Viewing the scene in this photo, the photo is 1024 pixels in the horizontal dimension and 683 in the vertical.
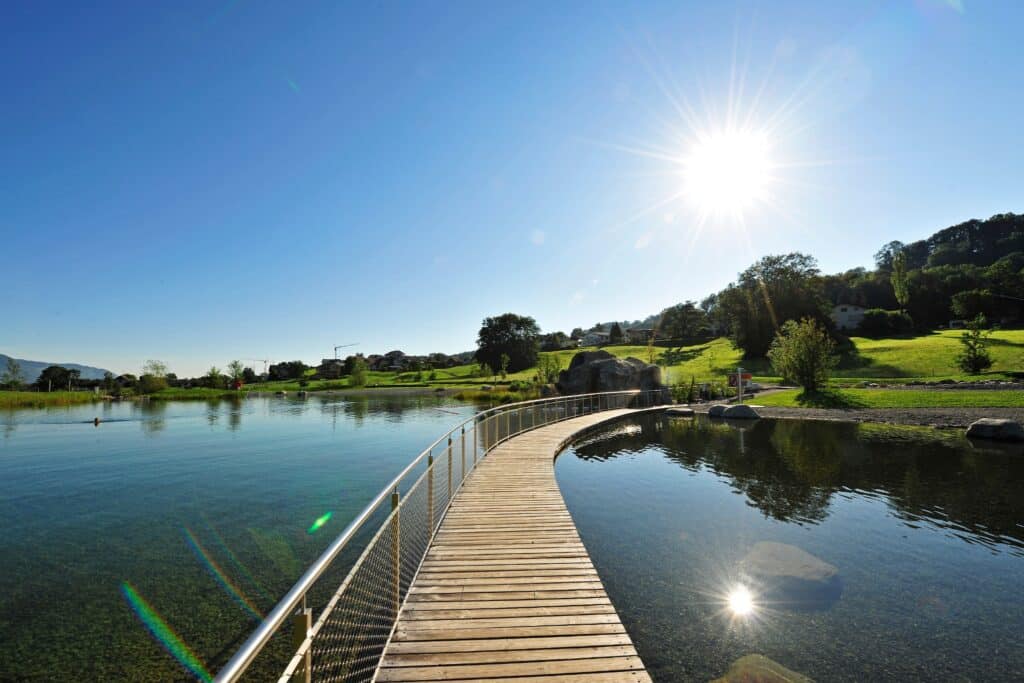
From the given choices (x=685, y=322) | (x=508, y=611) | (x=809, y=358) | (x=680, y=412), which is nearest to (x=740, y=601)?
(x=508, y=611)

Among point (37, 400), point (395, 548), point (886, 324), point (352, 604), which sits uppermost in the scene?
point (886, 324)

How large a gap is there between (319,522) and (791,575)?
30.9 ft

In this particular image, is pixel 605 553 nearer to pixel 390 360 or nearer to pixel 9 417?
pixel 9 417

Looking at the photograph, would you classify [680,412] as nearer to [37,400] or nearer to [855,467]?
[855,467]

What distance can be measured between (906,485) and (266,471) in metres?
19.4

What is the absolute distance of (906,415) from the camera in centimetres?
2264

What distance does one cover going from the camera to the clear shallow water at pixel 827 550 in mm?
5078

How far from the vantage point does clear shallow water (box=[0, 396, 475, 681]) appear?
5.87 metres

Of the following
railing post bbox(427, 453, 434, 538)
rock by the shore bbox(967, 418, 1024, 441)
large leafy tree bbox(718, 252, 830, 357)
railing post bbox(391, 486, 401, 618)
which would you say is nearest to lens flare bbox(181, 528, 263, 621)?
railing post bbox(427, 453, 434, 538)

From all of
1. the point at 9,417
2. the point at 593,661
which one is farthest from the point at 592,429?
the point at 9,417

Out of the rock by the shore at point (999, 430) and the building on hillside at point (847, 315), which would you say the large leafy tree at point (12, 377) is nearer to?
the rock by the shore at point (999, 430)

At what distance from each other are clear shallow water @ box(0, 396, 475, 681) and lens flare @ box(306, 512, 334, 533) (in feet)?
0.32

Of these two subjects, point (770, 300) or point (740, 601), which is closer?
point (740, 601)

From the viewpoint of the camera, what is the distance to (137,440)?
23.9m
